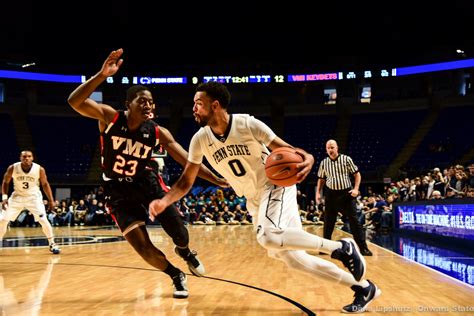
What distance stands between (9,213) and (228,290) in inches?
217

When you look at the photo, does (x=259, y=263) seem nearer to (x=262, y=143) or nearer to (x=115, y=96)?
(x=262, y=143)

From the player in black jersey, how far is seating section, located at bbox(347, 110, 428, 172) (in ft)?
77.0

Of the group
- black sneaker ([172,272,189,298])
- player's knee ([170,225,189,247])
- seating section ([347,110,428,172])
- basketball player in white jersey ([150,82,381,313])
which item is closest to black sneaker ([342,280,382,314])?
basketball player in white jersey ([150,82,381,313])

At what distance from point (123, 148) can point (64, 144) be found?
26379 mm

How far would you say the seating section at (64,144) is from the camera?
28.1m

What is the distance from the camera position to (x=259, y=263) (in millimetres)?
7641

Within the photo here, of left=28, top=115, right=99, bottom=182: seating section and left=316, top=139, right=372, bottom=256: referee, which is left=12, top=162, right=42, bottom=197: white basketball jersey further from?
left=28, top=115, right=99, bottom=182: seating section

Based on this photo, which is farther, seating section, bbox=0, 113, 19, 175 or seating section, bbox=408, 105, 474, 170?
seating section, bbox=0, 113, 19, 175

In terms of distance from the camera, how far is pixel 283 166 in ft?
12.2

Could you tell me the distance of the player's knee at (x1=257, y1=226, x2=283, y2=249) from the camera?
3730 millimetres

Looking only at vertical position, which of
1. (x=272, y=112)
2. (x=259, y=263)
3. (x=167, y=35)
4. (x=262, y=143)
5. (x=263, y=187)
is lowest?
(x=259, y=263)

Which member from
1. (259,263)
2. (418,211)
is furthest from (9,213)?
(418,211)

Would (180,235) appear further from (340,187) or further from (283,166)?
(340,187)

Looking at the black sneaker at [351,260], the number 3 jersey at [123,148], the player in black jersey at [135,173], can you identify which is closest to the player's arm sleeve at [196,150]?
the player in black jersey at [135,173]
